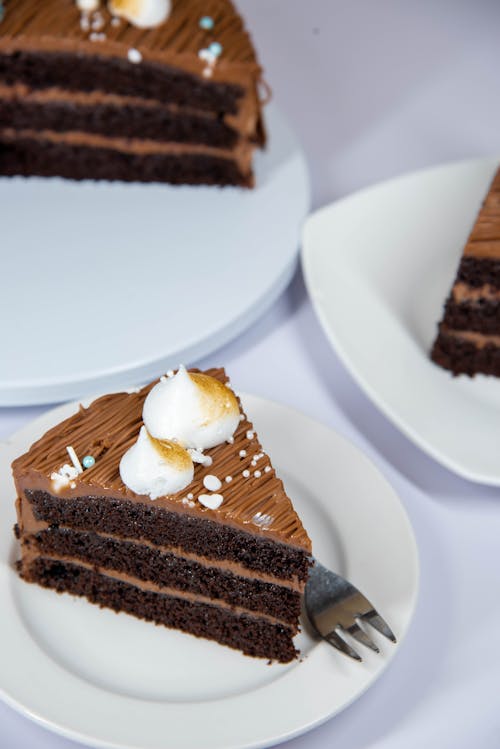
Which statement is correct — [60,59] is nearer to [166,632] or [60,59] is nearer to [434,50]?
[434,50]

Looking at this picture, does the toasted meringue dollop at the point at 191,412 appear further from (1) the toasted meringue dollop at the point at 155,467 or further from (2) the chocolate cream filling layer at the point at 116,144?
(2) the chocolate cream filling layer at the point at 116,144

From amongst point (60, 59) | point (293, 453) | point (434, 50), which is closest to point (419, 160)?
point (434, 50)

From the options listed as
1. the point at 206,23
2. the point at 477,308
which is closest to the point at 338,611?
the point at 477,308

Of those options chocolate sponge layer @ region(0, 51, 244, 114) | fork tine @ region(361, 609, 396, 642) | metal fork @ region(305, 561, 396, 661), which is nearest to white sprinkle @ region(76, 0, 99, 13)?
chocolate sponge layer @ region(0, 51, 244, 114)

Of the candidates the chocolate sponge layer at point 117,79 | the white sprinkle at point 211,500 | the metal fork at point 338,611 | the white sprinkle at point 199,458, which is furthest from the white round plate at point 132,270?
the metal fork at point 338,611

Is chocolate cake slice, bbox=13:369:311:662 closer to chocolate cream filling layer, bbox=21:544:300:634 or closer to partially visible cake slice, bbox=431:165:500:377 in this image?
chocolate cream filling layer, bbox=21:544:300:634

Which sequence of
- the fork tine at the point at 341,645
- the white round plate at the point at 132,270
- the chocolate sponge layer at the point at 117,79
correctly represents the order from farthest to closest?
the chocolate sponge layer at the point at 117,79 → the white round plate at the point at 132,270 → the fork tine at the point at 341,645

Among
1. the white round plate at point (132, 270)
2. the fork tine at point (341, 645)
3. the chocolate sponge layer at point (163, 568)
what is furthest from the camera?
the white round plate at point (132, 270)
